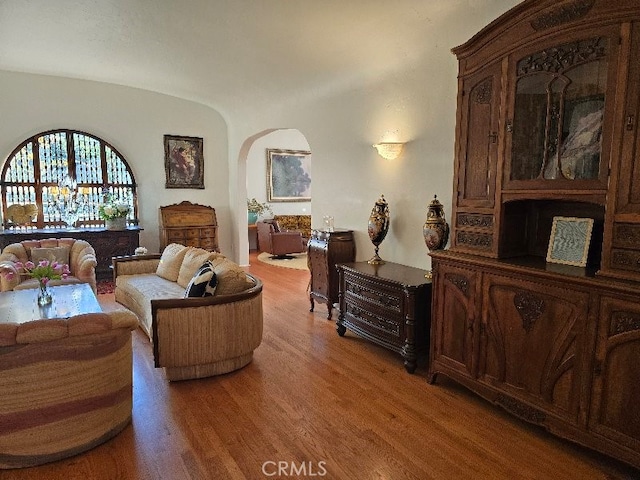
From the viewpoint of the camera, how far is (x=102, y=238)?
6.80 metres

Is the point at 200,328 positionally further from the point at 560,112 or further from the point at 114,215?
the point at 114,215

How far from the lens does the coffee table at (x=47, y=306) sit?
10.8 feet

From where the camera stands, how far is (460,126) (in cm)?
306

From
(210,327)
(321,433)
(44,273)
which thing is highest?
(44,273)

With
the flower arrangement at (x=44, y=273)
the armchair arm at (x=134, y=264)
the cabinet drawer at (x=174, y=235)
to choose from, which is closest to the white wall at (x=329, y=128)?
the cabinet drawer at (x=174, y=235)

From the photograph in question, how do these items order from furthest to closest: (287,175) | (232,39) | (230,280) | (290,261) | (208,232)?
(287,175), (290,261), (208,232), (232,39), (230,280)

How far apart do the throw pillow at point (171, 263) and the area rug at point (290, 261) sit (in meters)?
3.25

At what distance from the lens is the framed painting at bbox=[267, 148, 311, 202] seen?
1065 cm

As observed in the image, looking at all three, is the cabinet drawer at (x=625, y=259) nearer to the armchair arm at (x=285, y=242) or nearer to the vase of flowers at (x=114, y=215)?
the vase of flowers at (x=114, y=215)

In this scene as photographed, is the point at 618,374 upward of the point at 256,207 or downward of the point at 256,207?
downward

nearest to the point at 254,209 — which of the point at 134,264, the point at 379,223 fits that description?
the point at 134,264

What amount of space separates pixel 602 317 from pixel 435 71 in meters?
2.68

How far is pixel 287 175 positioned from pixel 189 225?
12.4 feet

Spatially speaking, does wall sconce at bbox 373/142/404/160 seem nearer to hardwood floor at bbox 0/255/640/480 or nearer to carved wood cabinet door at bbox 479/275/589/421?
carved wood cabinet door at bbox 479/275/589/421
